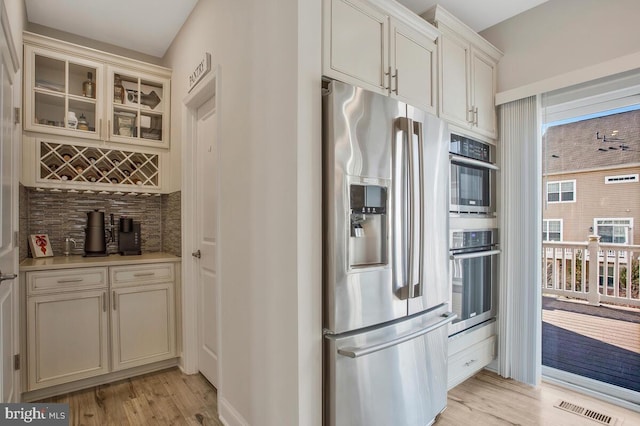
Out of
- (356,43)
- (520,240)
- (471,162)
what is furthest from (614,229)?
(356,43)

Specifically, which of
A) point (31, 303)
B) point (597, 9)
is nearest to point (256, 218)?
point (31, 303)

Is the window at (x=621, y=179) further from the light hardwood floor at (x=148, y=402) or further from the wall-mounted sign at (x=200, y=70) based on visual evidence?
the light hardwood floor at (x=148, y=402)

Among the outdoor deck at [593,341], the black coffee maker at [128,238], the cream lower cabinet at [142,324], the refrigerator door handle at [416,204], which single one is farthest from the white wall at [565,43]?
the black coffee maker at [128,238]

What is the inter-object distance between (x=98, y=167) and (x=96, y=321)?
Answer: 1351mm

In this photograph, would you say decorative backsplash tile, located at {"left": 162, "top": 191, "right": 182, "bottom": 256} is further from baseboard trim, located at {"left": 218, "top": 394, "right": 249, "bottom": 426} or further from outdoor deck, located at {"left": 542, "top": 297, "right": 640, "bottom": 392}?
outdoor deck, located at {"left": 542, "top": 297, "right": 640, "bottom": 392}

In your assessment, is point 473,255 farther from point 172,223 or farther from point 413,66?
point 172,223

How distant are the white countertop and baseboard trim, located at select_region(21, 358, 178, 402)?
88 centimetres

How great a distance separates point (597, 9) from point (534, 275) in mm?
1908

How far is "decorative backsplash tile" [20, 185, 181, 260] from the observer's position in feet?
9.20

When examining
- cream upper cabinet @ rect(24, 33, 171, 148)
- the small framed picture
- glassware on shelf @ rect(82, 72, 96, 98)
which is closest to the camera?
cream upper cabinet @ rect(24, 33, 171, 148)

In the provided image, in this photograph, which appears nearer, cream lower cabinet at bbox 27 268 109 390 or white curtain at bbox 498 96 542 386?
cream lower cabinet at bbox 27 268 109 390

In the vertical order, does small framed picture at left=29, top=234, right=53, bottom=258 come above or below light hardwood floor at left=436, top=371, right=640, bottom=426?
above

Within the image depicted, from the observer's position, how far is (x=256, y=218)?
1.76m

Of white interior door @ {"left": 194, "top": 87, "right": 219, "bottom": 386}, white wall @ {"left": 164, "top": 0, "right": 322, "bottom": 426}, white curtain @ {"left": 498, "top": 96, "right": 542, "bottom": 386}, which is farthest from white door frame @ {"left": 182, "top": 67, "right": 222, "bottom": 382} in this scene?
white curtain @ {"left": 498, "top": 96, "right": 542, "bottom": 386}
